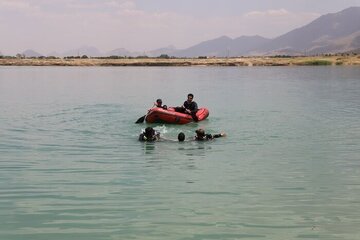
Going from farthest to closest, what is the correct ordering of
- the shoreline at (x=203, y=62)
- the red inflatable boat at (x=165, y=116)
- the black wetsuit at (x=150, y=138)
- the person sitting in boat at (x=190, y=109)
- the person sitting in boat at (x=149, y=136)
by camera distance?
1. the shoreline at (x=203, y=62)
2. the person sitting in boat at (x=190, y=109)
3. the red inflatable boat at (x=165, y=116)
4. the black wetsuit at (x=150, y=138)
5. the person sitting in boat at (x=149, y=136)

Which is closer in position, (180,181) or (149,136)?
(180,181)

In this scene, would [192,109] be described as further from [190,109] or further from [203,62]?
[203,62]

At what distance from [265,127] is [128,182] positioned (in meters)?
13.9

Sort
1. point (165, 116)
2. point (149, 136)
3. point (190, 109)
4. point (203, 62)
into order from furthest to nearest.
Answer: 1. point (203, 62)
2. point (190, 109)
3. point (165, 116)
4. point (149, 136)

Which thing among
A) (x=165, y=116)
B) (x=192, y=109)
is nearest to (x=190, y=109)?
(x=192, y=109)

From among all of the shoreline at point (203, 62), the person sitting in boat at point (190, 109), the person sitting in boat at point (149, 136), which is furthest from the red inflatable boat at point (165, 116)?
the shoreline at point (203, 62)

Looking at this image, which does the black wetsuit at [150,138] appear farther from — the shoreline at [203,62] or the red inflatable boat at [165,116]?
the shoreline at [203,62]

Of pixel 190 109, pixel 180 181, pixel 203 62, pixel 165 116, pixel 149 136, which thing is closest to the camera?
pixel 180 181

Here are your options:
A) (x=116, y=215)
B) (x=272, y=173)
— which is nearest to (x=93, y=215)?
(x=116, y=215)

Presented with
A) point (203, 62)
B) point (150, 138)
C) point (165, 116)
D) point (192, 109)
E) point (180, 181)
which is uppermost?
point (203, 62)

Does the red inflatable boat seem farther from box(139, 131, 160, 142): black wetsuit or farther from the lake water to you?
box(139, 131, 160, 142): black wetsuit

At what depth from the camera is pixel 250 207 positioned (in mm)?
11492

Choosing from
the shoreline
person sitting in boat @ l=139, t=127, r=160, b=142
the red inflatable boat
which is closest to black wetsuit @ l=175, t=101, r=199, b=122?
the red inflatable boat

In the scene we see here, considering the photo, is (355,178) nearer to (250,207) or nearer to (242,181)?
(242,181)
